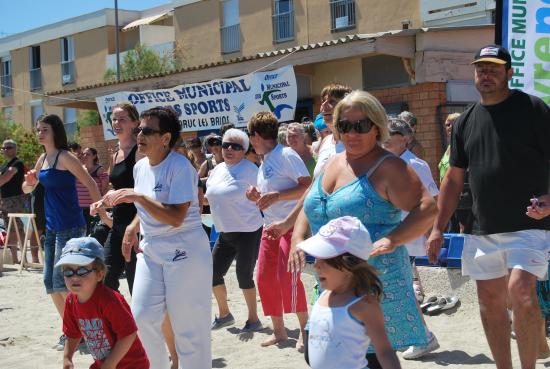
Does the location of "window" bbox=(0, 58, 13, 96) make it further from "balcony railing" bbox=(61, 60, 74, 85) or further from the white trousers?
the white trousers

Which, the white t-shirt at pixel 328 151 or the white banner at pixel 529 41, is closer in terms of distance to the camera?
the white t-shirt at pixel 328 151

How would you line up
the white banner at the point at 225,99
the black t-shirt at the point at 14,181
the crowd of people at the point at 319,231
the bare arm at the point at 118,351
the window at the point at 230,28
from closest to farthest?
the crowd of people at the point at 319,231 < the bare arm at the point at 118,351 < the black t-shirt at the point at 14,181 < the white banner at the point at 225,99 < the window at the point at 230,28

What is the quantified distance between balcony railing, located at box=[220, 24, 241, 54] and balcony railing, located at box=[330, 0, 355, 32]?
14.3 feet

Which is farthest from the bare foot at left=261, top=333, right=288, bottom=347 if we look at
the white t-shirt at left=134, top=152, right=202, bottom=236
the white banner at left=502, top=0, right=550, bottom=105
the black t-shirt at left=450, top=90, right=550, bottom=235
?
the white banner at left=502, top=0, right=550, bottom=105

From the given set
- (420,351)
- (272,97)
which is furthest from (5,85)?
(420,351)

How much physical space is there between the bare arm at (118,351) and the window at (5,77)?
37.6 meters

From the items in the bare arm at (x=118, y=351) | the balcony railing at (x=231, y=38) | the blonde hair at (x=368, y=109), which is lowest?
the bare arm at (x=118, y=351)

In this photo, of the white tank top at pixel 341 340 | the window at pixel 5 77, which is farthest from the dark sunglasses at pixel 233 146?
the window at pixel 5 77

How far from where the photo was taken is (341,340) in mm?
3092

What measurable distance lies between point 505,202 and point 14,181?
975cm

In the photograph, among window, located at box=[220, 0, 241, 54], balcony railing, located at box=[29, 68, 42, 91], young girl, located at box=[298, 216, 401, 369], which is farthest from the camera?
balcony railing, located at box=[29, 68, 42, 91]

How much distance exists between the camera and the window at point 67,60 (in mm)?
36000

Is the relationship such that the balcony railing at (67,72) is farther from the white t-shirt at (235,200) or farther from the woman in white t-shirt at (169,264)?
the woman in white t-shirt at (169,264)

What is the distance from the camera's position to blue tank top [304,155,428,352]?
3584 mm
